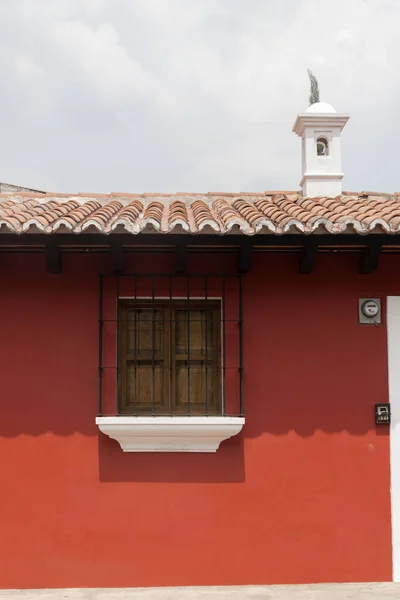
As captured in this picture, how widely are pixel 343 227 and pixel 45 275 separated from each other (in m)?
2.61

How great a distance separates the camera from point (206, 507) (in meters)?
5.08

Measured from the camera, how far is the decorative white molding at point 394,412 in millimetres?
5123

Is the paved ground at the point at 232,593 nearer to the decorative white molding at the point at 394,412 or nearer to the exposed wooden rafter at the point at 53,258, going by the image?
the decorative white molding at the point at 394,412

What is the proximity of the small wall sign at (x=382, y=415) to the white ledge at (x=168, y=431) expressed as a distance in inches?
49.6

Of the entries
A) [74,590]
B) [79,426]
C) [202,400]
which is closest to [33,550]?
[74,590]

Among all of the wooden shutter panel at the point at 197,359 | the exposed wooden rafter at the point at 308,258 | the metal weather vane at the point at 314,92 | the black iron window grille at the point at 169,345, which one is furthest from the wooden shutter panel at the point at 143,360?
the metal weather vane at the point at 314,92

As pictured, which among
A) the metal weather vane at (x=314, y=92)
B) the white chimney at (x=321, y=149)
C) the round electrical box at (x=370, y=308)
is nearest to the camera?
the round electrical box at (x=370, y=308)

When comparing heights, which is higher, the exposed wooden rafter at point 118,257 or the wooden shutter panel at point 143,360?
the exposed wooden rafter at point 118,257

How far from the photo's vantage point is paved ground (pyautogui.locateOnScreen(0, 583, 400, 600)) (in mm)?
4789

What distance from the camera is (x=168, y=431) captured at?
16.2 ft

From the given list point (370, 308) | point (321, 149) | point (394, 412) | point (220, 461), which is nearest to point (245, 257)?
point (370, 308)

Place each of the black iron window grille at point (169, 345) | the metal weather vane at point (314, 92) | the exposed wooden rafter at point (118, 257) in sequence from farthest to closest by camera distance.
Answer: the metal weather vane at point (314, 92) → the black iron window grille at point (169, 345) → the exposed wooden rafter at point (118, 257)

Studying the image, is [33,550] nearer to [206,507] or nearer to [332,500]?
[206,507]

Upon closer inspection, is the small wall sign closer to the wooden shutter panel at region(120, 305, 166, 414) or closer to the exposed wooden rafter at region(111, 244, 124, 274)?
the wooden shutter panel at region(120, 305, 166, 414)
